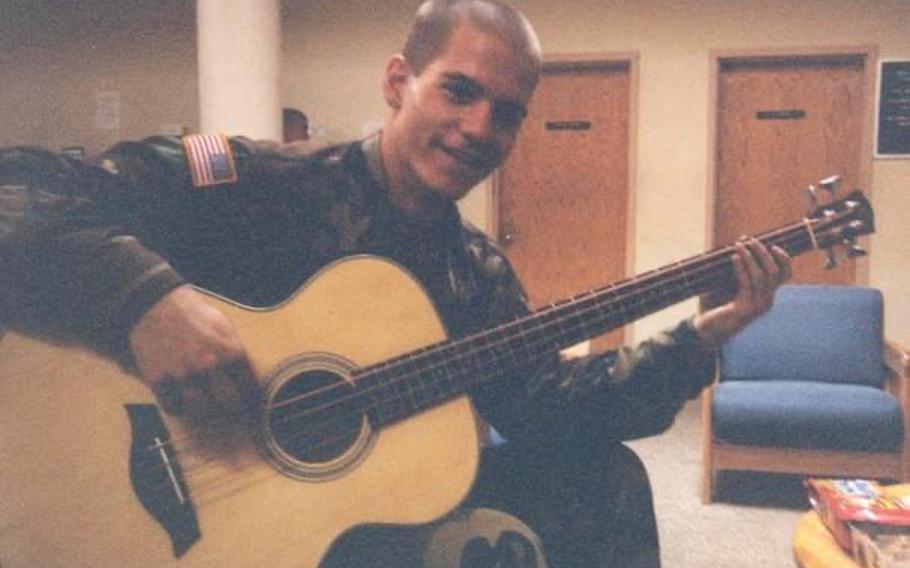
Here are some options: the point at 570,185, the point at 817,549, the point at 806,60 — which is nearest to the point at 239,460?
the point at 817,549

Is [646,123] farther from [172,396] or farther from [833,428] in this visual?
[172,396]

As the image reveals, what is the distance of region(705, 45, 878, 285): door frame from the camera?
359 centimetres

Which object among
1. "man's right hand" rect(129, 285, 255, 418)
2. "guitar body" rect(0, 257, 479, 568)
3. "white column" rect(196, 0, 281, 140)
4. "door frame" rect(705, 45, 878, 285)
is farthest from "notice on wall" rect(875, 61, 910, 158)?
"man's right hand" rect(129, 285, 255, 418)

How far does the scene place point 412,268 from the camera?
1.08 metres

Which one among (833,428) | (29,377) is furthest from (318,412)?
(833,428)

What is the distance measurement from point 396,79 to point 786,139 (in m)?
3.07

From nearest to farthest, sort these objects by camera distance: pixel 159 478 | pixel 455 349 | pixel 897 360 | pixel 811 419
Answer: pixel 159 478 → pixel 455 349 → pixel 811 419 → pixel 897 360

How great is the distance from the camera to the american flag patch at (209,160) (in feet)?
3.28

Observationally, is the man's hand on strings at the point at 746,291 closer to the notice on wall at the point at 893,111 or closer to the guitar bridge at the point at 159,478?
the guitar bridge at the point at 159,478

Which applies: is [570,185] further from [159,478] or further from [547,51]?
[159,478]

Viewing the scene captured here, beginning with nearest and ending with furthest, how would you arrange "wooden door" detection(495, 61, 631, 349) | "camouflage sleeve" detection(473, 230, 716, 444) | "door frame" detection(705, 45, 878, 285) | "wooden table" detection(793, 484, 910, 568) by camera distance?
"camouflage sleeve" detection(473, 230, 716, 444) < "wooden table" detection(793, 484, 910, 568) < "door frame" detection(705, 45, 878, 285) < "wooden door" detection(495, 61, 631, 349)

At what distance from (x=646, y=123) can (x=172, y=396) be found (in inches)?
126

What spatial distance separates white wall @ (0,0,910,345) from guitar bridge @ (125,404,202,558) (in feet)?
10.2

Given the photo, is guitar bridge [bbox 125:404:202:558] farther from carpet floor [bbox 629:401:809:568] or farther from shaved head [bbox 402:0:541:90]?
carpet floor [bbox 629:401:809:568]
